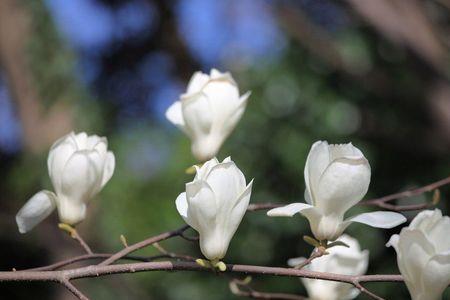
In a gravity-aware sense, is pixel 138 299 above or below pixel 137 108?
below

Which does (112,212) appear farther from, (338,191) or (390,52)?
(338,191)

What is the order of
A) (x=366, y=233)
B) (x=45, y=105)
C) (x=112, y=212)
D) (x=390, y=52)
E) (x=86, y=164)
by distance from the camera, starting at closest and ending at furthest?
(x=86, y=164), (x=366, y=233), (x=390, y=52), (x=45, y=105), (x=112, y=212)

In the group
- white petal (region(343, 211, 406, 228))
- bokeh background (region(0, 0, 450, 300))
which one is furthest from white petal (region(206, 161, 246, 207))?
bokeh background (region(0, 0, 450, 300))

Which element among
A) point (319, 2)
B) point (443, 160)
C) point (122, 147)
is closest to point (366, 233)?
point (443, 160)

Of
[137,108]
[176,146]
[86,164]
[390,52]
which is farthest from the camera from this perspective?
A: [137,108]

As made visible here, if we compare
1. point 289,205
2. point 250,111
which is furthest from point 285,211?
point 250,111

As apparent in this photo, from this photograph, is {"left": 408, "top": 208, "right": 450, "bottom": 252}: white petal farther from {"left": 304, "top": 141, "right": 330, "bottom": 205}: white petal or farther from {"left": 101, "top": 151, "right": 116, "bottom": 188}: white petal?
{"left": 101, "top": 151, "right": 116, "bottom": 188}: white petal

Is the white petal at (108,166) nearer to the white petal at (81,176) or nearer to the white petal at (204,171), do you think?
the white petal at (81,176)
